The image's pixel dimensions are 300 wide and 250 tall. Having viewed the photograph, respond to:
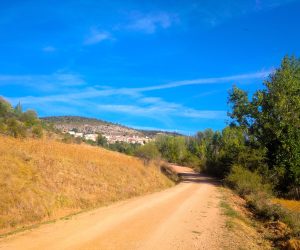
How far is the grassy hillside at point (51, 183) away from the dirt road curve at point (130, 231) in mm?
1589

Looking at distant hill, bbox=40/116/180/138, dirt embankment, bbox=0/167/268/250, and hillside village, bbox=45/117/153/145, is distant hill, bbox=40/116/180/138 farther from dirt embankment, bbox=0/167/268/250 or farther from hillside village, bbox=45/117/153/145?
dirt embankment, bbox=0/167/268/250

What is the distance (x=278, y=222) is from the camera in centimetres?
1639

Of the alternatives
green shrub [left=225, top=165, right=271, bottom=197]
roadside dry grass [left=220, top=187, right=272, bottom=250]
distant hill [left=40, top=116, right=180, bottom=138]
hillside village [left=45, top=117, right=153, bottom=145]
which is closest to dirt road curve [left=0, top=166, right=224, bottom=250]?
roadside dry grass [left=220, top=187, right=272, bottom=250]

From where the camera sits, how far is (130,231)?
41.1 ft

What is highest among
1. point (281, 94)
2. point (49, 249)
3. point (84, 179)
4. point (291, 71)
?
point (291, 71)

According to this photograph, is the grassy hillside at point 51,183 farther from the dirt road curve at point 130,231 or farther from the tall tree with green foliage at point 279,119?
the tall tree with green foliage at point 279,119

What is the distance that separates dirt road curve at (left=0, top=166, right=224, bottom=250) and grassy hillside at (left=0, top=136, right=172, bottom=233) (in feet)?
5.21

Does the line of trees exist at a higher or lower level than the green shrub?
higher

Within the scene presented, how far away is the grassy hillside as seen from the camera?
14.9 metres

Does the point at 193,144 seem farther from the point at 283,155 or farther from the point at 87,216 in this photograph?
the point at 87,216

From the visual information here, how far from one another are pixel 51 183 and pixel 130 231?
7415mm

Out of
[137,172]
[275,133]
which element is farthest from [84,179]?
[275,133]

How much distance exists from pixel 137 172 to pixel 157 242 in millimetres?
21289

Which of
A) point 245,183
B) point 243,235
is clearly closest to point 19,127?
point 245,183
